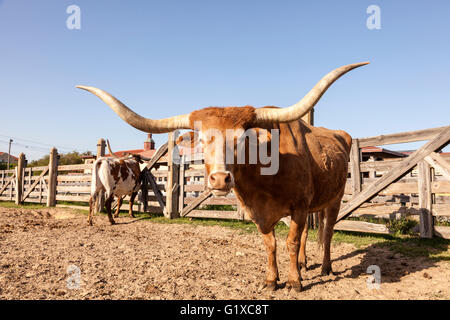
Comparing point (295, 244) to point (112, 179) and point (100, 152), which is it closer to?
point (112, 179)

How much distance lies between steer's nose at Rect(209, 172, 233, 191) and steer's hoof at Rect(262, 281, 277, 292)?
1493mm

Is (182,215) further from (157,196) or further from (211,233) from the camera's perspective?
(211,233)

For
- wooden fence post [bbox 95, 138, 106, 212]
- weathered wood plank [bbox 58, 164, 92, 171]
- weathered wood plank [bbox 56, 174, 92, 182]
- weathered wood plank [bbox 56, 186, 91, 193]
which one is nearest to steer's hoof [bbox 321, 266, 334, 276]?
wooden fence post [bbox 95, 138, 106, 212]

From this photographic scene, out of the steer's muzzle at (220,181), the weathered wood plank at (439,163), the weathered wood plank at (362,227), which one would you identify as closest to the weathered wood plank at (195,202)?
the weathered wood plank at (362,227)

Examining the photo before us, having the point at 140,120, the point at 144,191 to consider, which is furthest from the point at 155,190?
the point at 140,120

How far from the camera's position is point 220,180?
249 centimetres

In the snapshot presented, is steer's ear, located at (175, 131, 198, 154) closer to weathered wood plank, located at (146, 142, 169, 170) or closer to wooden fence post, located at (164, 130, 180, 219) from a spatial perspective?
wooden fence post, located at (164, 130, 180, 219)

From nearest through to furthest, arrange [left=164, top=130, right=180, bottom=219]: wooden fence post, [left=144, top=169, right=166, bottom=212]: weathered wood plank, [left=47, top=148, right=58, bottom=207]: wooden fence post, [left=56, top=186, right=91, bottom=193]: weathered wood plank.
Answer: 1. [left=164, top=130, right=180, bottom=219]: wooden fence post
2. [left=144, top=169, right=166, bottom=212]: weathered wood plank
3. [left=56, top=186, right=91, bottom=193]: weathered wood plank
4. [left=47, top=148, right=58, bottom=207]: wooden fence post

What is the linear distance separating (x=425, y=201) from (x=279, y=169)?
3690 mm

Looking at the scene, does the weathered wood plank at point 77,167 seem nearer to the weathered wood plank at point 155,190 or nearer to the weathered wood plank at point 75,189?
the weathered wood plank at point 75,189

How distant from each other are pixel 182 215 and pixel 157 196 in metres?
1.12

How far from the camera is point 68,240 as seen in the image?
212 inches

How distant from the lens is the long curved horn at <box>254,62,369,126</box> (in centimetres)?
262

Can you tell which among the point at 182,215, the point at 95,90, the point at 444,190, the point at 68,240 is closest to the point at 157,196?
the point at 182,215
